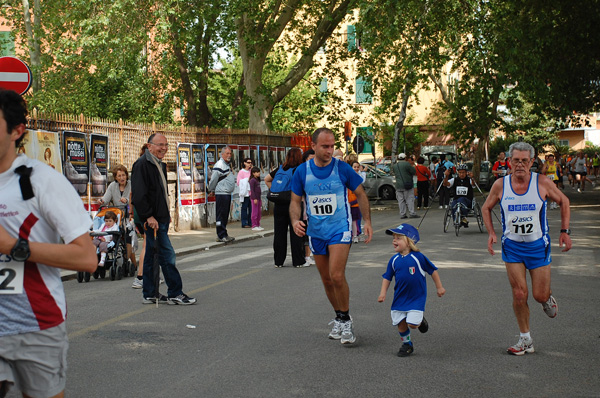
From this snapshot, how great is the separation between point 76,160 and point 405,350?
1140 cm

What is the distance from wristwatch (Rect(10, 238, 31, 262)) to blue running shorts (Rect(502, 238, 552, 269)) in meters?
Answer: 4.74

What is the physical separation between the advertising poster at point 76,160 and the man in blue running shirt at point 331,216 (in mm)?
9676

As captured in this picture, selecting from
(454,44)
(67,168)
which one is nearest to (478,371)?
(67,168)

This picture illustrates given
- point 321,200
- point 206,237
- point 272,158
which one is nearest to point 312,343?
point 321,200

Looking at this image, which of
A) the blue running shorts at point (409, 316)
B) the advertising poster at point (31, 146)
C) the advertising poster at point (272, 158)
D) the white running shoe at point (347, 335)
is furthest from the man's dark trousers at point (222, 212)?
the blue running shorts at point (409, 316)

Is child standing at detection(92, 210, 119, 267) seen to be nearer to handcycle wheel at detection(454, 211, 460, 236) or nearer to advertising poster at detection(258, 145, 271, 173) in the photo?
handcycle wheel at detection(454, 211, 460, 236)

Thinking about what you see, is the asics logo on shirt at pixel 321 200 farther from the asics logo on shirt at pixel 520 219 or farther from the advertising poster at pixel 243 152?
the advertising poster at pixel 243 152

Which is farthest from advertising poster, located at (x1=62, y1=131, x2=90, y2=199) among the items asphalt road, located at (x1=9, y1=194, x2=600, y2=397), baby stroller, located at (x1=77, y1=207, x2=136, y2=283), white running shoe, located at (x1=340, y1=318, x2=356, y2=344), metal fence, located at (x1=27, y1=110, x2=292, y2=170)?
white running shoe, located at (x1=340, y1=318, x2=356, y2=344)

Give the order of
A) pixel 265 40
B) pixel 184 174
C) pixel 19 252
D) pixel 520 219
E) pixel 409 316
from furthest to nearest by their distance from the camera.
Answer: pixel 265 40 → pixel 184 174 → pixel 520 219 → pixel 409 316 → pixel 19 252

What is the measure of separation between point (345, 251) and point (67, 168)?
10218 millimetres

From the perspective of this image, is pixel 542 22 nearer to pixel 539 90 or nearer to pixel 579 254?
pixel 539 90

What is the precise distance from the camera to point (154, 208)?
30.8ft

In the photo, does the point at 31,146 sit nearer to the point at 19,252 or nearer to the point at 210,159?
the point at 210,159

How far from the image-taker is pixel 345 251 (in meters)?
7.35
